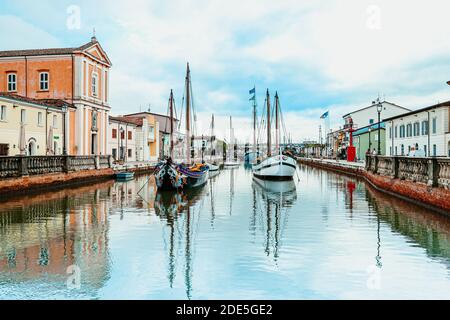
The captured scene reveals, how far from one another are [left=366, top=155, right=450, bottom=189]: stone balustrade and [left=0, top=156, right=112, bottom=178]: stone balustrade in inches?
770

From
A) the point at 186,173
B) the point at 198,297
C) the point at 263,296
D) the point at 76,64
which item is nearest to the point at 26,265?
the point at 198,297

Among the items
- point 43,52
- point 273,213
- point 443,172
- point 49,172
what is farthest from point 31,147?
point 443,172

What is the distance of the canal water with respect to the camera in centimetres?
827

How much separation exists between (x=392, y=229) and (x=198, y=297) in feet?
29.3

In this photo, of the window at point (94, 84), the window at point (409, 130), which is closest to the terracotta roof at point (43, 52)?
the window at point (94, 84)

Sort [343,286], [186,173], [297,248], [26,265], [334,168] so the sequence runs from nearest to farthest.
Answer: [343,286] → [26,265] → [297,248] → [186,173] → [334,168]

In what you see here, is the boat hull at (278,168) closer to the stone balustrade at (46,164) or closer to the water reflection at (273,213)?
the water reflection at (273,213)

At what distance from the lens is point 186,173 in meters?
29.8

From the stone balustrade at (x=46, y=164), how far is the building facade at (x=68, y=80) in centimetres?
568

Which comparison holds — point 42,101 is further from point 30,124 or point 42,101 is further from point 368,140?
point 368,140

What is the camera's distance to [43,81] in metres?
46.2

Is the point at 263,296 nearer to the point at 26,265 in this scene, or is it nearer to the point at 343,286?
the point at 343,286

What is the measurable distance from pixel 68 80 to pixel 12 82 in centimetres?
Answer: 660
